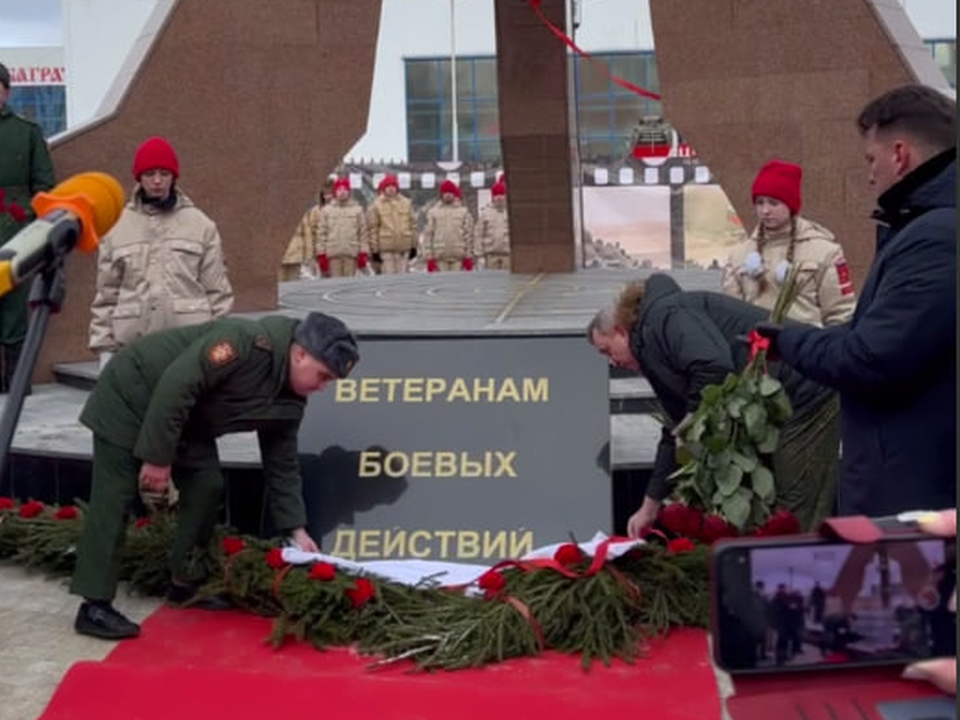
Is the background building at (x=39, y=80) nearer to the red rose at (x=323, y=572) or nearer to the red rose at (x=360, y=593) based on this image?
the red rose at (x=323, y=572)

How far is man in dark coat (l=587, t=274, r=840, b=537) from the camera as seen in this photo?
4.50 metres

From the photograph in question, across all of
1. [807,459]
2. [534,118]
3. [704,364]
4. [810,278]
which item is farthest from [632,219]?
[704,364]

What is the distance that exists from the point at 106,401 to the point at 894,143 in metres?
2.65

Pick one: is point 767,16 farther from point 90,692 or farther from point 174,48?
point 90,692

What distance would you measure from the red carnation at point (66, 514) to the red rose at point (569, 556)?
1.96 meters

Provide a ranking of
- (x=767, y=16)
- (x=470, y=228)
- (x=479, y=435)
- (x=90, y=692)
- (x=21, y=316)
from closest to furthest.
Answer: (x=90, y=692)
(x=479, y=435)
(x=21, y=316)
(x=767, y=16)
(x=470, y=228)

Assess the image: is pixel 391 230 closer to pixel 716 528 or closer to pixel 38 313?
pixel 716 528

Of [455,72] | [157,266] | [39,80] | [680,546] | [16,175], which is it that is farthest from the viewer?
[39,80]

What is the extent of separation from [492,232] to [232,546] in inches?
481

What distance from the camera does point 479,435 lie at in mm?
5453

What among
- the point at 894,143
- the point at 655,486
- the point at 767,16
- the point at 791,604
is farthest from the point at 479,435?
the point at 767,16

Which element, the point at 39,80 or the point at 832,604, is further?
the point at 39,80

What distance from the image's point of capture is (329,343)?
14.7ft

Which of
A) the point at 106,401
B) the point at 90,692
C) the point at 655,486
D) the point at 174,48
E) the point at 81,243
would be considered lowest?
the point at 90,692
